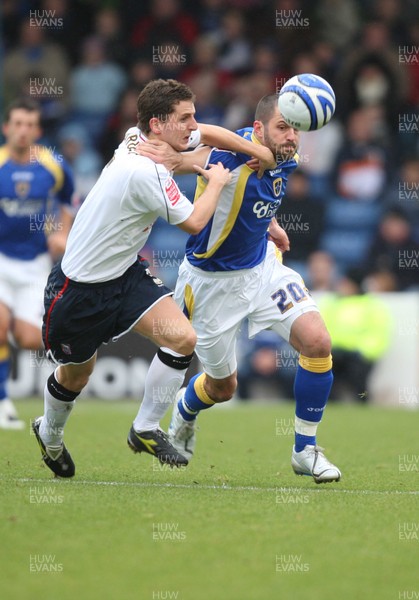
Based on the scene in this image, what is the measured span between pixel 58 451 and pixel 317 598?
2959 millimetres

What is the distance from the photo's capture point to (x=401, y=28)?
654 inches

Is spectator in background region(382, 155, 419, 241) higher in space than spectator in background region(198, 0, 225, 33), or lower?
lower

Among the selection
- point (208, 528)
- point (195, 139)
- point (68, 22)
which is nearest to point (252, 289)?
point (195, 139)

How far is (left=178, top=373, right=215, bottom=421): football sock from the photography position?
7785mm

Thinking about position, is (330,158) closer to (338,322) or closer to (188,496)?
(338,322)

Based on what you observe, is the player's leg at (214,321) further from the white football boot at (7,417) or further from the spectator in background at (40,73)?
the spectator in background at (40,73)

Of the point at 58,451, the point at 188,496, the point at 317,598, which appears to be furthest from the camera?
the point at 58,451

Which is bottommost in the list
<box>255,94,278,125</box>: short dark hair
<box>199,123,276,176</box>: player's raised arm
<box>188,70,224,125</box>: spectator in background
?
<box>188,70,224,125</box>: spectator in background

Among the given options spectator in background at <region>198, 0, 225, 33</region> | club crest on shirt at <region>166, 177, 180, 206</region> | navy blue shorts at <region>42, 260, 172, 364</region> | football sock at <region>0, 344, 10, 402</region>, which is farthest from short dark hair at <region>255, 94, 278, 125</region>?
spectator in background at <region>198, 0, 225, 33</region>

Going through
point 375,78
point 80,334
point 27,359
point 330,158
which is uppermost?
point 80,334

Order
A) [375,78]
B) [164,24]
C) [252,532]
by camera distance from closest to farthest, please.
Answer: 1. [252,532]
2. [375,78]
3. [164,24]

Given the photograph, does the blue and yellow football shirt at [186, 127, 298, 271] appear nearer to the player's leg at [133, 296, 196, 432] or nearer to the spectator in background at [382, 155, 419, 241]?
the player's leg at [133, 296, 196, 432]

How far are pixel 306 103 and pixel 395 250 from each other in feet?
26.4

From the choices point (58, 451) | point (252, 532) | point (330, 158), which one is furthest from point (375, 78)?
point (252, 532)
